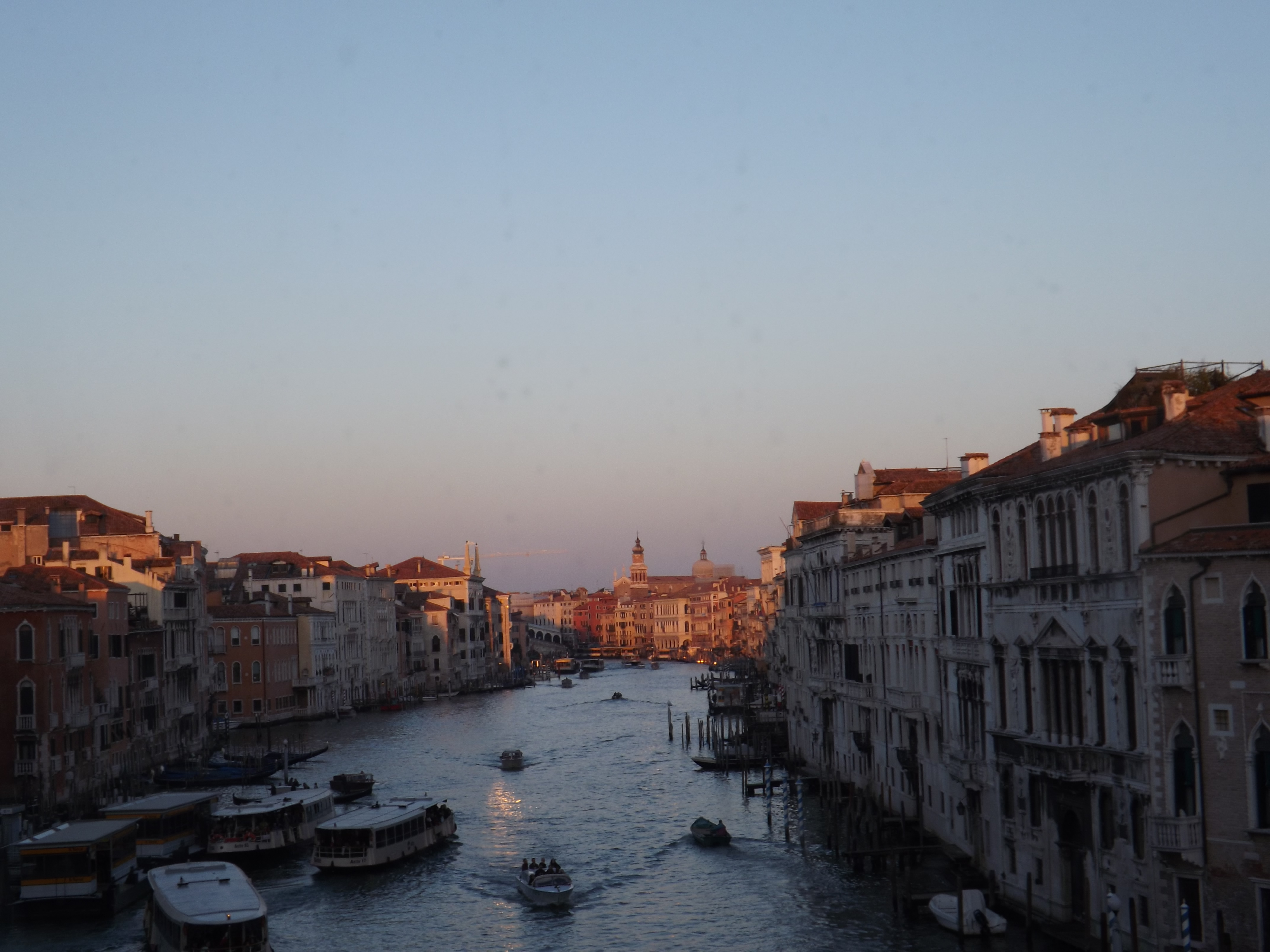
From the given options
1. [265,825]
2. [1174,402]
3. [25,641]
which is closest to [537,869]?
[265,825]

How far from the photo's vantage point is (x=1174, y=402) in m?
21.7

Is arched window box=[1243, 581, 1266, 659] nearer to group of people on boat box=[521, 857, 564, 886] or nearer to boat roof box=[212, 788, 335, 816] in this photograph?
group of people on boat box=[521, 857, 564, 886]

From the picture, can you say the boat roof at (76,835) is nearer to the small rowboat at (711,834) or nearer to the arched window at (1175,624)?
the small rowboat at (711,834)

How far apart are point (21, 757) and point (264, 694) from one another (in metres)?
38.1

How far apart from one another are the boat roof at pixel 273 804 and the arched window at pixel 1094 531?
23048mm

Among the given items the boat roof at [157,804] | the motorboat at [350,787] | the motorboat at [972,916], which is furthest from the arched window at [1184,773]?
the motorboat at [350,787]

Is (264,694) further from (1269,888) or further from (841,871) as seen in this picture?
(1269,888)

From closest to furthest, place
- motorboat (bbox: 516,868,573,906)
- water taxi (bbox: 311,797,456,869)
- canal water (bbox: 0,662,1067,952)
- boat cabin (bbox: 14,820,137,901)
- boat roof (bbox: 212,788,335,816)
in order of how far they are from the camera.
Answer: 1. canal water (bbox: 0,662,1067,952)
2. boat cabin (bbox: 14,820,137,901)
3. motorboat (bbox: 516,868,573,906)
4. water taxi (bbox: 311,797,456,869)
5. boat roof (bbox: 212,788,335,816)

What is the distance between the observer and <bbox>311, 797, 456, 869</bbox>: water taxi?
33.9m

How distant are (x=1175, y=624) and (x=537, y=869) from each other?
17.3m

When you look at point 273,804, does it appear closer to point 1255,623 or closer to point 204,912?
point 204,912

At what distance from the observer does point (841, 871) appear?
32.4 metres

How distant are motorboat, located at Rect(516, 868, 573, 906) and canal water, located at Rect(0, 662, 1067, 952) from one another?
25 cm

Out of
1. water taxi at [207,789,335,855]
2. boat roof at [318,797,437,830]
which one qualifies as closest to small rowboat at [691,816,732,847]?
boat roof at [318,797,437,830]
